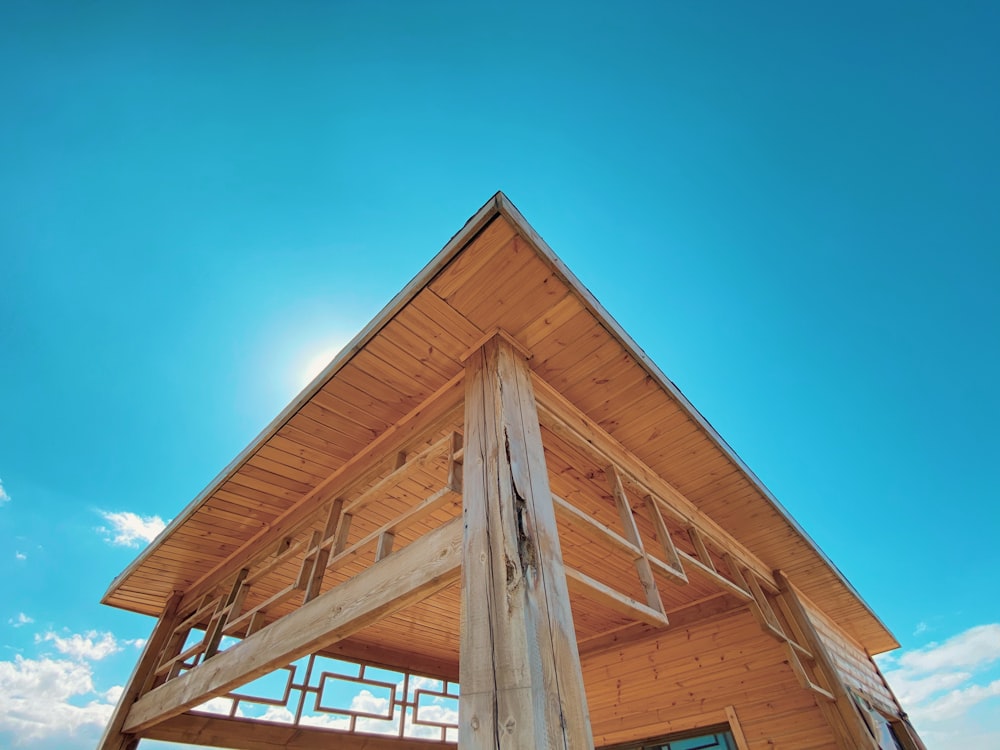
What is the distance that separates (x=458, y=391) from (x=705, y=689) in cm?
499

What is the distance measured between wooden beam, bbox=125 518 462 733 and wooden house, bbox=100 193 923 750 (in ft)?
0.05

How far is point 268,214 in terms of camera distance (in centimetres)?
1043

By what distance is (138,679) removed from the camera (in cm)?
404

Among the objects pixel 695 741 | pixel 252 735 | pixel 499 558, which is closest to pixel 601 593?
pixel 499 558

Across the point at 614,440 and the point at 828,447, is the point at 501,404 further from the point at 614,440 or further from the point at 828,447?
the point at 828,447

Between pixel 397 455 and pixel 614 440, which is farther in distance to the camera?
pixel 614 440

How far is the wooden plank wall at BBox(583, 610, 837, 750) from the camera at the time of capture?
14.6 feet

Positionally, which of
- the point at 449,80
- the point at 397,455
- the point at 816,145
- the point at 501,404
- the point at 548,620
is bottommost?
the point at 548,620

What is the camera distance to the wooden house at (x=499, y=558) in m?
1.73

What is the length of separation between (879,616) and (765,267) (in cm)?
892

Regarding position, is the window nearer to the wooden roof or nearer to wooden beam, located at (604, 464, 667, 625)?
the wooden roof

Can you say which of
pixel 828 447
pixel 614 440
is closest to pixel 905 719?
pixel 614 440

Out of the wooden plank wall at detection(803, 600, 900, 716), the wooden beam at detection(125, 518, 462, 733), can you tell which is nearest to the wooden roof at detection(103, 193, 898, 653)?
the wooden beam at detection(125, 518, 462, 733)

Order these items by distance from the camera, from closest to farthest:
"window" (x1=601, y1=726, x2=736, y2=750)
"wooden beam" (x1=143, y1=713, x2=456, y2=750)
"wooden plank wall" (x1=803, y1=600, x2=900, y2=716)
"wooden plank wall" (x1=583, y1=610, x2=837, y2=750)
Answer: "wooden beam" (x1=143, y1=713, x2=456, y2=750) → "wooden plank wall" (x1=583, y1=610, x2=837, y2=750) → "window" (x1=601, y1=726, x2=736, y2=750) → "wooden plank wall" (x1=803, y1=600, x2=900, y2=716)
